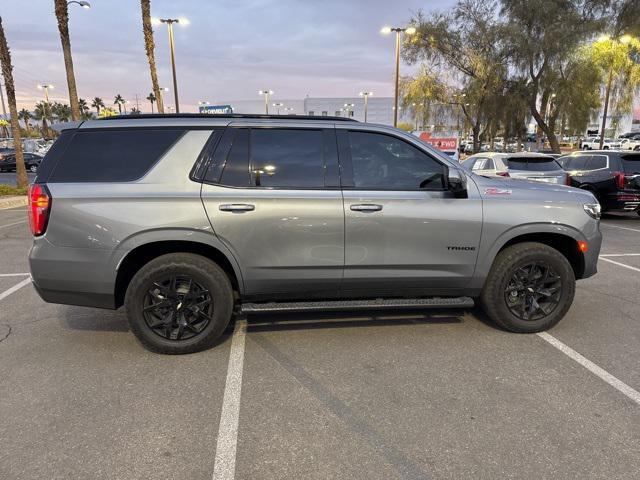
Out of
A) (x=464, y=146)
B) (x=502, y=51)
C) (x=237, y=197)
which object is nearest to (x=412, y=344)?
(x=237, y=197)

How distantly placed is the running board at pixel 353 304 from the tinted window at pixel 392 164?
0.98 meters

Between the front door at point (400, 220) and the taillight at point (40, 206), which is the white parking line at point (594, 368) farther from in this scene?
the taillight at point (40, 206)

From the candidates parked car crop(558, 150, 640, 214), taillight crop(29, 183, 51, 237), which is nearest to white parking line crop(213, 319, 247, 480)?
taillight crop(29, 183, 51, 237)

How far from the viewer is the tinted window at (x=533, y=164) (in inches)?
407

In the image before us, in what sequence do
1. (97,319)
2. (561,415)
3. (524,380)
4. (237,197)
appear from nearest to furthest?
(561,415)
(524,380)
(237,197)
(97,319)

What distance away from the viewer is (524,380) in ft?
10.8

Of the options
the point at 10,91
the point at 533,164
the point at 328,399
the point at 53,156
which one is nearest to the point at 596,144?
the point at 533,164

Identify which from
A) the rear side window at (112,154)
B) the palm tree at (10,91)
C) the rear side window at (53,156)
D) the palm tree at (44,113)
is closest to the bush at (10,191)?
the palm tree at (10,91)

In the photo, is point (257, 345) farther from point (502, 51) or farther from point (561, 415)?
point (502, 51)

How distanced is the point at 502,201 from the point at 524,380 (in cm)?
148

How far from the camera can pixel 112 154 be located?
3.56 m

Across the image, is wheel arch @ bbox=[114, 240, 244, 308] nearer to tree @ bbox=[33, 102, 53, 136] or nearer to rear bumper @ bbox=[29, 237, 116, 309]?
rear bumper @ bbox=[29, 237, 116, 309]

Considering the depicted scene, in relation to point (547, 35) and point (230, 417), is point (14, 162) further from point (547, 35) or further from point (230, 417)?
point (547, 35)

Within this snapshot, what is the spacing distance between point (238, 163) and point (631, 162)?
10.7 meters
